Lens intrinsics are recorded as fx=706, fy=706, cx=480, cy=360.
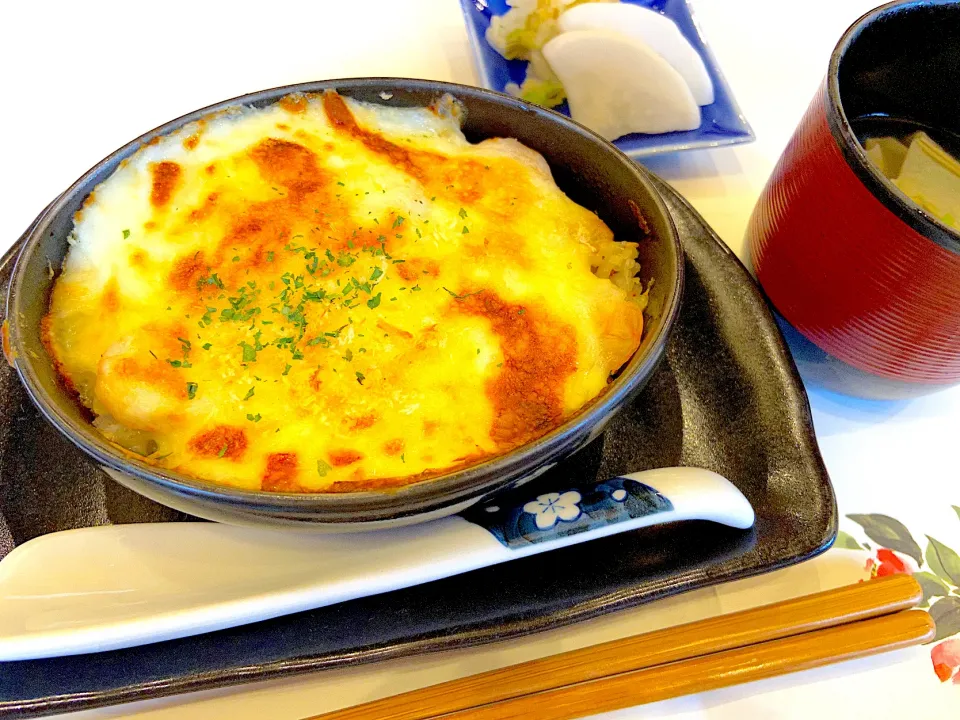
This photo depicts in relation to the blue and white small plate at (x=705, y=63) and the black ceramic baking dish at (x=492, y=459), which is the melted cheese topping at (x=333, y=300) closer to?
the black ceramic baking dish at (x=492, y=459)

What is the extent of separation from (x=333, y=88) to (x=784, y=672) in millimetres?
1215

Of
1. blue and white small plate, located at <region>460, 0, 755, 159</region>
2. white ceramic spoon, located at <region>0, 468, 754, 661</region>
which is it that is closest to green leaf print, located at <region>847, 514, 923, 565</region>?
white ceramic spoon, located at <region>0, 468, 754, 661</region>

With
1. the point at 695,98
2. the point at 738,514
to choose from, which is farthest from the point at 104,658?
Result: the point at 695,98

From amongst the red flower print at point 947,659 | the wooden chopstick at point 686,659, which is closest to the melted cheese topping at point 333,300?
the wooden chopstick at point 686,659

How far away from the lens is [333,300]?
45.1 inches

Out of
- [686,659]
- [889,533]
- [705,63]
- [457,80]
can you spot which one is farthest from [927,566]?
[457,80]

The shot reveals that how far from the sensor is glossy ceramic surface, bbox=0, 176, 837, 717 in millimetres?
930

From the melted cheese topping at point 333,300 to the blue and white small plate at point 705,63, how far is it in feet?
1.75

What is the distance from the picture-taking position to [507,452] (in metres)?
0.92

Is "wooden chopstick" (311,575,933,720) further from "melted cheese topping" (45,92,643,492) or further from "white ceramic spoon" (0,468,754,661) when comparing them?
"melted cheese topping" (45,92,643,492)

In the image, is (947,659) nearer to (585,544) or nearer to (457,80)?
(585,544)

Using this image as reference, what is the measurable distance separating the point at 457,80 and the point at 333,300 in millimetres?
1142

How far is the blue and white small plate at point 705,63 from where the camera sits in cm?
172

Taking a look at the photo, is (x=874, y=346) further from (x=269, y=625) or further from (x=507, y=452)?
(x=269, y=625)
